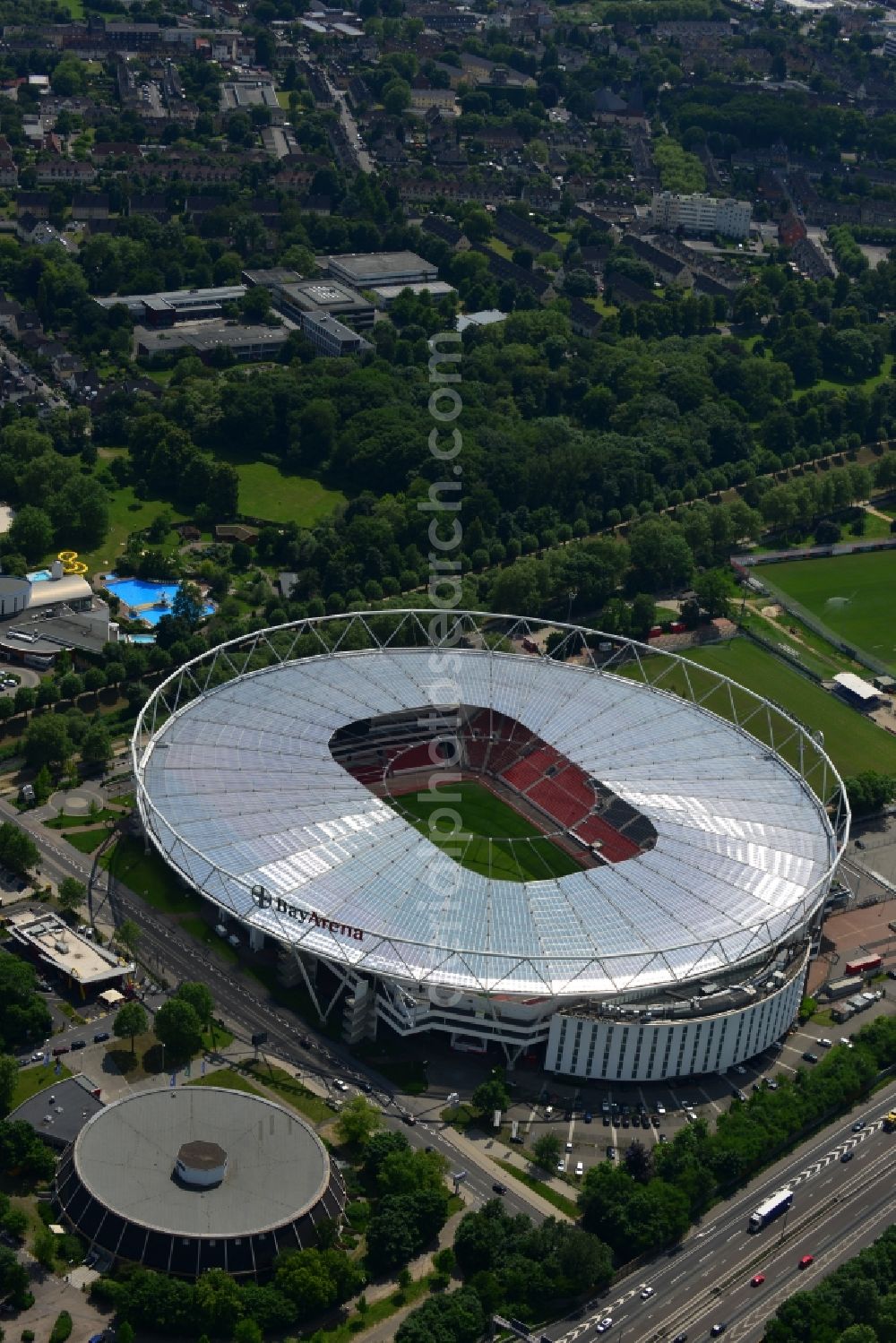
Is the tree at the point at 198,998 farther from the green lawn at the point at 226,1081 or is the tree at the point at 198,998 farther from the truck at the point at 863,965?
the truck at the point at 863,965

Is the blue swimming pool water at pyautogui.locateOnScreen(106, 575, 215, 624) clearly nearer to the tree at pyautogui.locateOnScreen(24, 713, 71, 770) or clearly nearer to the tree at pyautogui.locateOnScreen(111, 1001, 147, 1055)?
the tree at pyautogui.locateOnScreen(24, 713, 71, 770)

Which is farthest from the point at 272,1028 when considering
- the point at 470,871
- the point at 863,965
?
the point at 863,965

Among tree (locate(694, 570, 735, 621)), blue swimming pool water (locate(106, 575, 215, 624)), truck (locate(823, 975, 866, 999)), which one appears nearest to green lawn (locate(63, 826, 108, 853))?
blue swimming pool water (locate(106, 575, 215, 624))

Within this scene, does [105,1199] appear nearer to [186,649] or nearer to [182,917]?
[182,917]

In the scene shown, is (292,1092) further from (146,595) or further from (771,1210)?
(146,595)

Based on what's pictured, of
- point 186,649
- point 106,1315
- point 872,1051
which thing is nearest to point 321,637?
point 186,649
